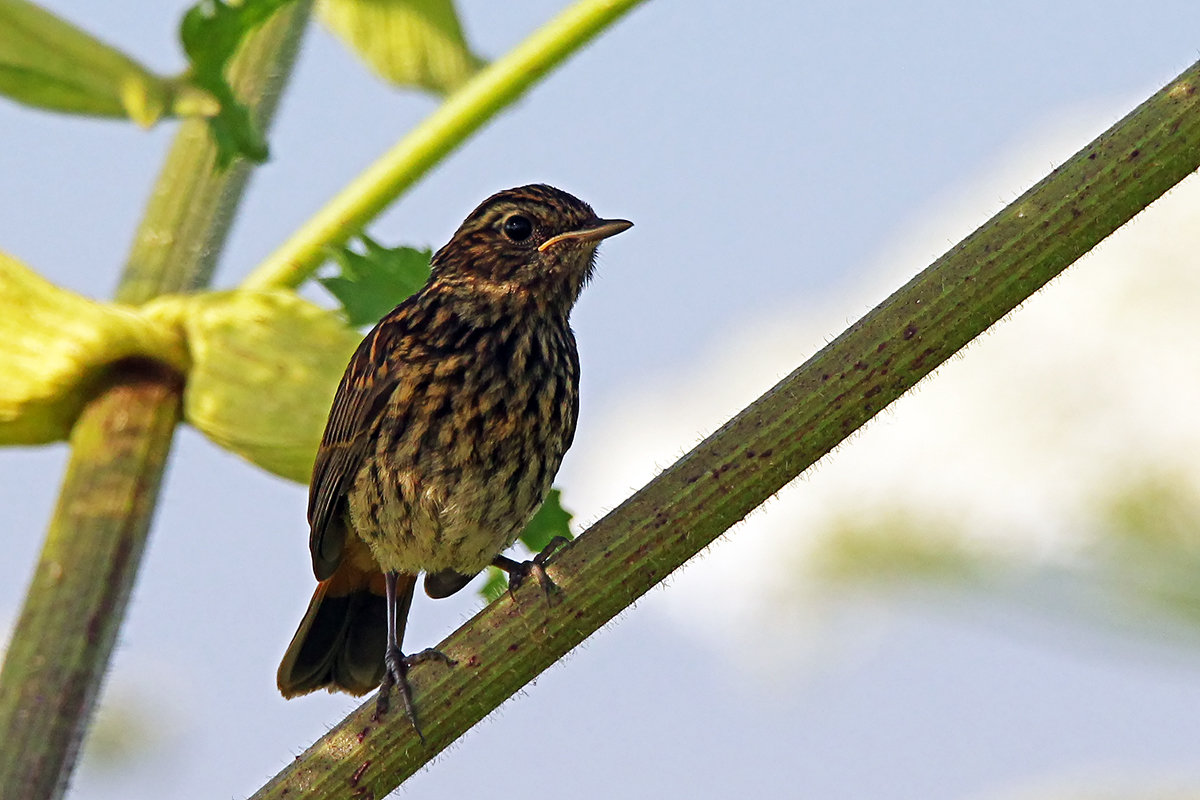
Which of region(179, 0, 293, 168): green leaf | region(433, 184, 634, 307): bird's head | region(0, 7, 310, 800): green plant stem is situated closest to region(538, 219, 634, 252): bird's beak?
region(433, 184, 634, 307): bird's head

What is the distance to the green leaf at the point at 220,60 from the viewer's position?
228 centimetres

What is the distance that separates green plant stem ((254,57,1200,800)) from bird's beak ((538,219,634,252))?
4.12 ft

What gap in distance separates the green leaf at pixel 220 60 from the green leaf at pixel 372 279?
20 centimetres

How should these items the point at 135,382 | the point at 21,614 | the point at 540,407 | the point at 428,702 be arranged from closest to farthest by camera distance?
the point at 428,702 < the point at 21,614 < the point at 135,382 < the point at 540,407

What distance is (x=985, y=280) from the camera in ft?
5.38

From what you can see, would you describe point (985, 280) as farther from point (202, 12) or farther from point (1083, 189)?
point (202, 12)

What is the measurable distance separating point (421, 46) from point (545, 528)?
1.00 meters

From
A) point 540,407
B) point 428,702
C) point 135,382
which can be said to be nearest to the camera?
point 428,702

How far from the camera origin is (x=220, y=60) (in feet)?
7.50

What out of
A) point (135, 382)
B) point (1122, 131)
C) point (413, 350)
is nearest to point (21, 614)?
point (135, 382)

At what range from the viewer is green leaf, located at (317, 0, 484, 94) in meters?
3.14

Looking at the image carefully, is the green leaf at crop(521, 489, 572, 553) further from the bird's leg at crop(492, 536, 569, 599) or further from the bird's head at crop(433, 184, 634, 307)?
the bird's head at crop(433, 184, 634, 307)

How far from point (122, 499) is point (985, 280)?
1.19 metres

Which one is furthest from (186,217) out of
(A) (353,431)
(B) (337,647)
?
(B) (337,647)
